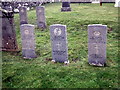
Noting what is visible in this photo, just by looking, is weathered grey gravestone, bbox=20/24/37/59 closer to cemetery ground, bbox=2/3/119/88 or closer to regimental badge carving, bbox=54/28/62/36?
cemetery ground, bbox=2/3/119/88

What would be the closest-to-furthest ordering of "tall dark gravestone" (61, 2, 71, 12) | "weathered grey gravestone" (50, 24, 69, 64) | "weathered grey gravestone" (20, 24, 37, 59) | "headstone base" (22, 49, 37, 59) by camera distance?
"weathered grey gravestone" (50, 24, 69, 64), "weathered grey gravestone" (20, 24, 37, 59), "headstone base" (22, 49, 37, 59), "tall dark gravestone" (61, 2, 71, 12)

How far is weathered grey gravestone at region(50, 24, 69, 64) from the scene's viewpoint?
24.2ft

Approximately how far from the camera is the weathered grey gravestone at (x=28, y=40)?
794 centimetres

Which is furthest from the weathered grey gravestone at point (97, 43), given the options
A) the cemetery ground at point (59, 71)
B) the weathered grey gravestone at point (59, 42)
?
the weathered grey gravestone at point (59, 42)

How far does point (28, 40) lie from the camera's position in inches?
319

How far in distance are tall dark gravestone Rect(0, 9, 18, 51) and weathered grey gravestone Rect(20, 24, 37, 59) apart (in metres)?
0.98

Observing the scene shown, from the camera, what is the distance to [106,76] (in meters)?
6.46

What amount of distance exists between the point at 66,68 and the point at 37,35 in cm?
488

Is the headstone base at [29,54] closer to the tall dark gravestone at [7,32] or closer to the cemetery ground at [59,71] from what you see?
the cemetery ground at [59,71]

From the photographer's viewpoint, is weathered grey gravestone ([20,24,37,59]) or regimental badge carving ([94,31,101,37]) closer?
regimental badge carving ([94,31,101,37])

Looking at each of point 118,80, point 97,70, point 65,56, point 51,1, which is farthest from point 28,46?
point 51,1

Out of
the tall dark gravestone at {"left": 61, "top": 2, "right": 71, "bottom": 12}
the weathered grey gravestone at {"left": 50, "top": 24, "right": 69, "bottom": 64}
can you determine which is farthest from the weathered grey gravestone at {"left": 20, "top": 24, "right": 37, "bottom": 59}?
the tall dark gravestone at {"left": 61, "top": 2, "right": 71, "bottom": 12}

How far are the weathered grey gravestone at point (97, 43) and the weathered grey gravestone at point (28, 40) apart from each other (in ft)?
7.82

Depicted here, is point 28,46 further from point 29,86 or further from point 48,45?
point 29,86
